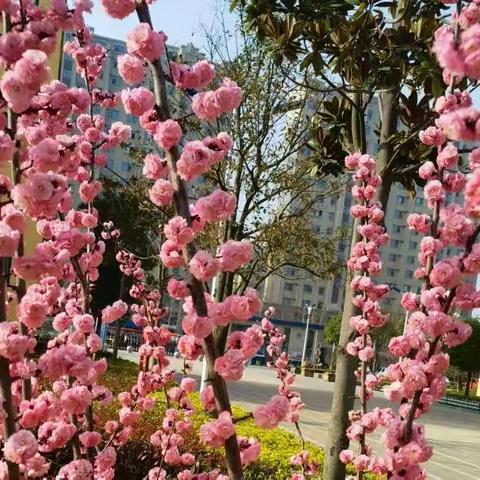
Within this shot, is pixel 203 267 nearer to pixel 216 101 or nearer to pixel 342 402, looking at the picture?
pixel 216 101

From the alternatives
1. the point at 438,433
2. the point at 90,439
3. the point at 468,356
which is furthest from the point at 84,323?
the point at 468,356

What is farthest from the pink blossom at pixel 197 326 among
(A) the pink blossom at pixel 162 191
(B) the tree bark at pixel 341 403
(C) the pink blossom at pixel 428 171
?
(B) the tree bark at pixel 341 403

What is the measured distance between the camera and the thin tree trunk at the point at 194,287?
5.57ft

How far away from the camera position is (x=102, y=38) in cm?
5900

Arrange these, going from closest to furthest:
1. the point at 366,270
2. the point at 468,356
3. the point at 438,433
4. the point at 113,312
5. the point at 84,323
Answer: the point at 84,323, the point at 113,312, the point at 366,270, the point at 438,433, the point at 468,356

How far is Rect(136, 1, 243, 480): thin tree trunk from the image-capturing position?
66.9 inches

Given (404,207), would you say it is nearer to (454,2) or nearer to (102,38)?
(102,38)

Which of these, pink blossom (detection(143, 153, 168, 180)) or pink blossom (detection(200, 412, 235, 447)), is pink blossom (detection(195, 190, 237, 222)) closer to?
pink blossom (detection(143, 153, 168, 180))

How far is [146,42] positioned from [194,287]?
697 millimetres

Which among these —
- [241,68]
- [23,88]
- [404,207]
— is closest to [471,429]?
[241,68]

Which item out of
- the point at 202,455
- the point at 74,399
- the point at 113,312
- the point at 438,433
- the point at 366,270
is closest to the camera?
the point at 74,399

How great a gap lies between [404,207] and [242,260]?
73.7 meters

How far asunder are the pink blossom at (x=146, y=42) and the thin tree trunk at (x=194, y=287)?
1.2 inches

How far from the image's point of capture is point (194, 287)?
1.71 m
